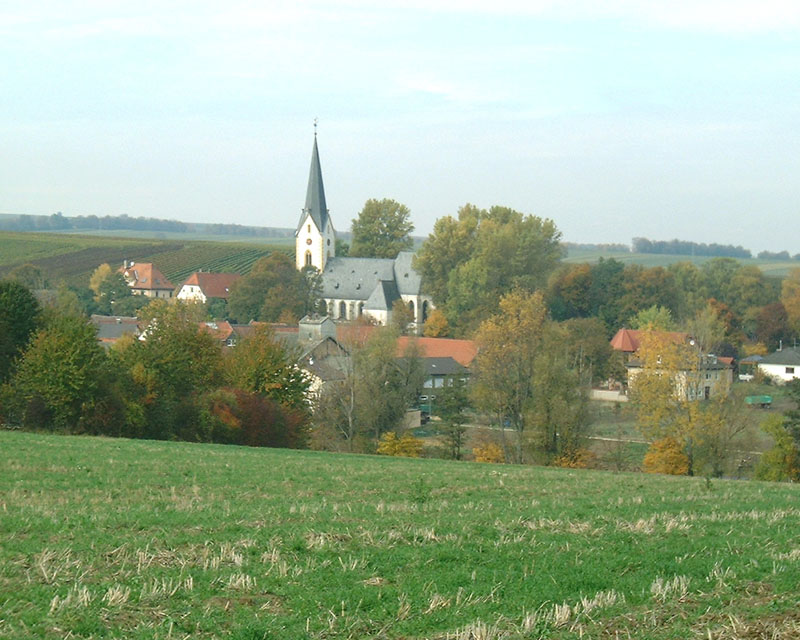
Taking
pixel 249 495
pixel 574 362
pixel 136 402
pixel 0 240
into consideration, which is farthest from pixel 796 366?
pixel 0 240

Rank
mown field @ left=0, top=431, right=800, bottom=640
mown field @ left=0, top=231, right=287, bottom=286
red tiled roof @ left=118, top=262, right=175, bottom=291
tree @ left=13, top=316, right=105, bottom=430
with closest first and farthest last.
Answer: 1. mown field @ left=0, top=431, right=800, bottom=640
2. tree @ left=13, top=316, right=105, bottom=430
3. red tiled roof @ left=118, top=262, right=175, bottom=291
4. mown field @ left=0, top=231, right=287, bottom=286

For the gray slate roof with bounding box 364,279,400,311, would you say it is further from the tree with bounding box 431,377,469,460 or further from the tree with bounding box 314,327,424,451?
the tree with bounding box 431,377,469,460

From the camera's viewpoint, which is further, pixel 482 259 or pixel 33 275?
pixel 33 275

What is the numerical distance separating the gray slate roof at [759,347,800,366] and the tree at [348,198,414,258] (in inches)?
2390

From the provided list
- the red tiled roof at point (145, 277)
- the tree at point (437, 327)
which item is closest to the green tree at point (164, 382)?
the tree at point (437, 327)

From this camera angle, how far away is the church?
122625 millimetres

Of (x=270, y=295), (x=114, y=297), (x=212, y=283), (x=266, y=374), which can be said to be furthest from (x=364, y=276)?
(x=266, y=374)

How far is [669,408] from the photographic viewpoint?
47219mm

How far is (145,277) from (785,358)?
89.0m

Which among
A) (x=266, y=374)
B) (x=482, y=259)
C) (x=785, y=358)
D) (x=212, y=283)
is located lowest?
(x=785, y=358)

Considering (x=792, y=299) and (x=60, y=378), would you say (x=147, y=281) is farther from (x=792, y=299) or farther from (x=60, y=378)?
(x=60, y=378)

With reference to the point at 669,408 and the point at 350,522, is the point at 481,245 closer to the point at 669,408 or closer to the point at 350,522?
the point at 669,408

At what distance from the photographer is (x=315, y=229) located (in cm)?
13662

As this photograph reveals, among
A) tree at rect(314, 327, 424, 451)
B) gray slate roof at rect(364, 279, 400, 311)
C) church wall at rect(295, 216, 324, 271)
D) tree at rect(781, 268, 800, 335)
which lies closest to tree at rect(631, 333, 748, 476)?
tree at rect(314, 327, 424, 451)
